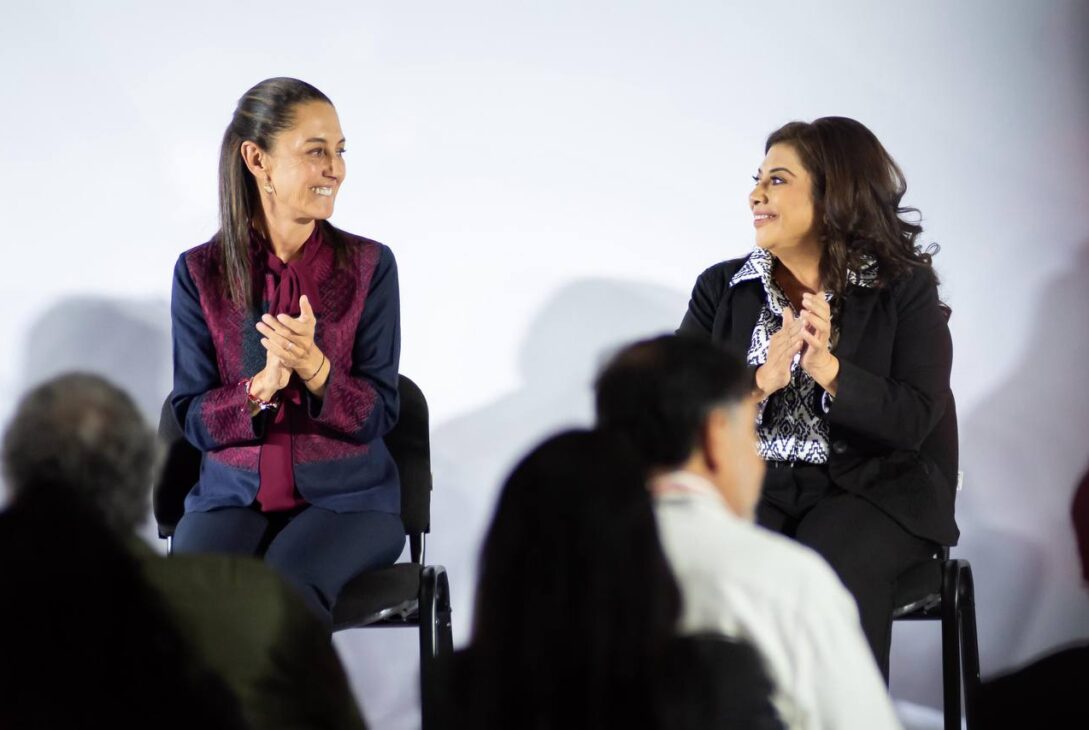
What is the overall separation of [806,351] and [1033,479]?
1.03m

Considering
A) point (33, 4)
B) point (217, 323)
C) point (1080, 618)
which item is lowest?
point (1080, 618)

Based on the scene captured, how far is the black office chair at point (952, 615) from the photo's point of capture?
233 centimetres

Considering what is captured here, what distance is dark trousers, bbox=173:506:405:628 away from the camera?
88.6 inches

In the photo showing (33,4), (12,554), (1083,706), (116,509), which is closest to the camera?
(12,554)

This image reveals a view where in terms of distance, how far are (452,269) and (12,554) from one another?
80.1 inches

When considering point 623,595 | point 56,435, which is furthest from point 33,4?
point 623,595

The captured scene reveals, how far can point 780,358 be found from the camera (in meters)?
2.36

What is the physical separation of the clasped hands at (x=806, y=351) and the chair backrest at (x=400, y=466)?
2.16 ft

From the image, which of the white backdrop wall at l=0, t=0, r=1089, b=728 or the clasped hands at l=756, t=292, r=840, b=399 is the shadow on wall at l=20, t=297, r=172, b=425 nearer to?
the white backdrop wall at l=0, t=0, r=1089, b=728

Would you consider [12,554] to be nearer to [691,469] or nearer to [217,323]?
[691,469]

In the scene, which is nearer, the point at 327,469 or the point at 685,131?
the point at 327,469

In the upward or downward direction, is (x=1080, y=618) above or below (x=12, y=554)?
below

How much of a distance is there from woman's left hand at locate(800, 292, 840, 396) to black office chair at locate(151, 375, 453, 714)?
73cm

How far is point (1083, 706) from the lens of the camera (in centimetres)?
234
